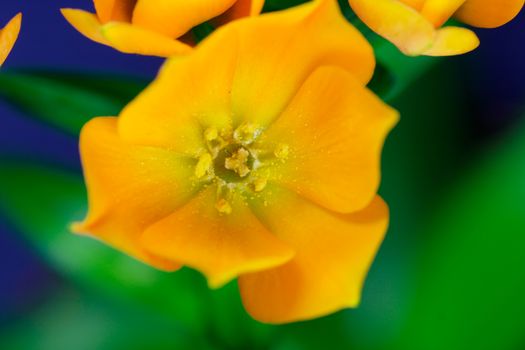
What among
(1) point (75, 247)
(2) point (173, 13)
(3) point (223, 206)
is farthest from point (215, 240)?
(1) point (75, 247)

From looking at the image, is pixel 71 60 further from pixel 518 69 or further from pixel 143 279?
pixel 518 69

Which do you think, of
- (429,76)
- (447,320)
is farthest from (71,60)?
(447,320)

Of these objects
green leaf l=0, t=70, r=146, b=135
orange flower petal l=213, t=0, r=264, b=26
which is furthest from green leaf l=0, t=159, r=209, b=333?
orange flower petal l=213, t=0, r=264, b=26

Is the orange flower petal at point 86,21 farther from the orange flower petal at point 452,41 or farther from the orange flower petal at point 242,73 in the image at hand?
the orange flower petal at point 452,41

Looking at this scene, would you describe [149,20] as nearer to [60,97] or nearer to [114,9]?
[114,9]

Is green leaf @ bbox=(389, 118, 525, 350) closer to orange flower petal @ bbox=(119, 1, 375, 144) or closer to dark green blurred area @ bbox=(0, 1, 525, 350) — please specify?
dark green blurred area @ bbox=(0, 1, 525, 350)

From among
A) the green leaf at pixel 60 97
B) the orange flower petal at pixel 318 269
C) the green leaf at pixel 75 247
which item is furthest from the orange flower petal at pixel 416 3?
the green leaf at pixel 75 247
